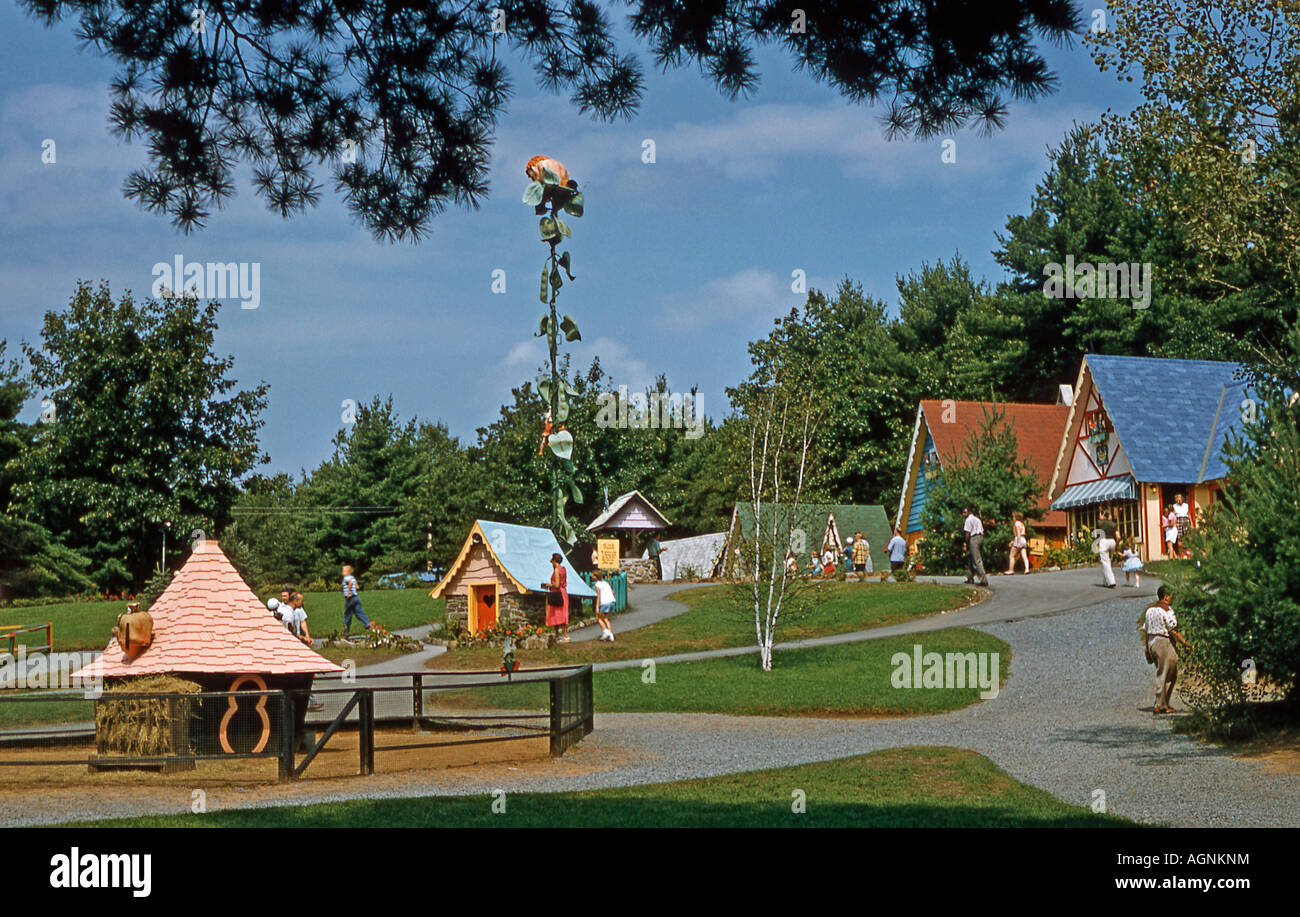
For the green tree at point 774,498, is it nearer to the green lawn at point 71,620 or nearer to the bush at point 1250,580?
the bush at point 1250,580

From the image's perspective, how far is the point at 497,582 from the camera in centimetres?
3203

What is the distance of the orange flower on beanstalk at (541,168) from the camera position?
3297cm

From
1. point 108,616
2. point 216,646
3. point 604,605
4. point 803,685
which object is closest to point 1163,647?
point 803,685

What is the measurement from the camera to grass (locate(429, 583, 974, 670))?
91.2ft

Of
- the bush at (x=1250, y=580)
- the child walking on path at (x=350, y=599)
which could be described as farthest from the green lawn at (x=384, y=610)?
the bush at (x=1250, y=580)

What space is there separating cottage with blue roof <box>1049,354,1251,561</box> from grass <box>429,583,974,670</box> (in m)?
9.92

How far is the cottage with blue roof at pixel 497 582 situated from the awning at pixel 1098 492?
19357mm

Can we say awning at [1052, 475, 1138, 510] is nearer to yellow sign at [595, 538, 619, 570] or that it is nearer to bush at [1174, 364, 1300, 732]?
yellow sign at [595, 538, 619, 570]

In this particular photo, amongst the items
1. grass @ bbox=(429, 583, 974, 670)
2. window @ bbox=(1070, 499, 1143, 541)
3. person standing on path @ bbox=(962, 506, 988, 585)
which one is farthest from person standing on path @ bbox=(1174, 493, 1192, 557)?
grass @ bbox=(429, 583, 974, 670)

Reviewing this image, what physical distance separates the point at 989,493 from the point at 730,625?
492 inches

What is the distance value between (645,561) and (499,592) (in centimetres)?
2672

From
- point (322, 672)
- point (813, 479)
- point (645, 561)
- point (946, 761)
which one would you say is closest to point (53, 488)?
point (645, 561)

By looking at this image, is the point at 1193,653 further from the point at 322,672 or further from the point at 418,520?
the point at 418,520

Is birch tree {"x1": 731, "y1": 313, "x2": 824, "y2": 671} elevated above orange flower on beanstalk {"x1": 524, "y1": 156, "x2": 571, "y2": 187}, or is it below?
below
